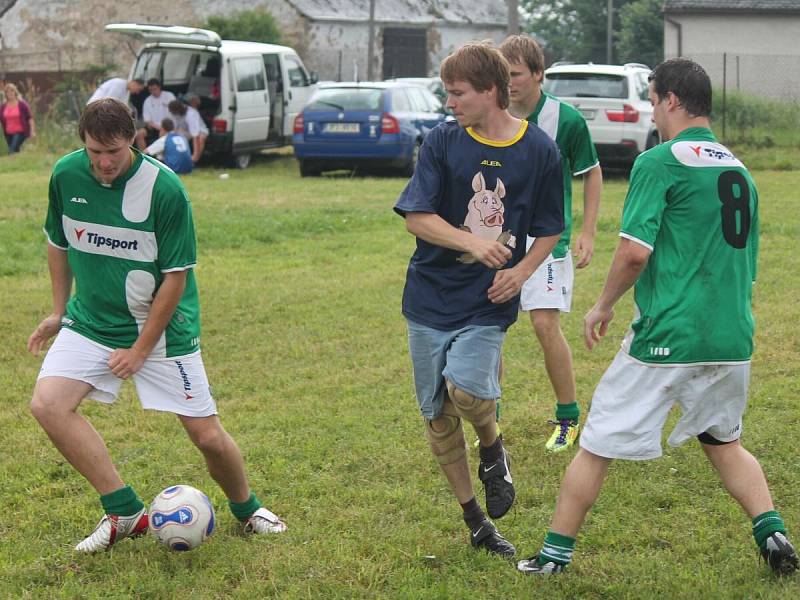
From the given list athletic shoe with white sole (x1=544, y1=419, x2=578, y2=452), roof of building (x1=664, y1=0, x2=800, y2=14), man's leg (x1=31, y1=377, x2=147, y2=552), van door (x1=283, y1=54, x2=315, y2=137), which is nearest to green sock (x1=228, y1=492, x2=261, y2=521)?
man's leg (x1=31, y1=377, x2=147, y2=552)

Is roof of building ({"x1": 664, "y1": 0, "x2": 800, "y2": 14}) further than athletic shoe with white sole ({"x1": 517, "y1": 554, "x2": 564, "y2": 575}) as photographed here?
→ Yes

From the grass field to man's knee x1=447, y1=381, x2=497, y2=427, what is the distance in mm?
579

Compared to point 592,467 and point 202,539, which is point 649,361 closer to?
point 592,467

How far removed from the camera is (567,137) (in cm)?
616

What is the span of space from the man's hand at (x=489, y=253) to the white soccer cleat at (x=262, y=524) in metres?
1.56

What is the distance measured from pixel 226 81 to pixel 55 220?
16471 millimetres

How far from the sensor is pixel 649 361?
4117mm

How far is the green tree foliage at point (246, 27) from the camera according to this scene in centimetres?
4003

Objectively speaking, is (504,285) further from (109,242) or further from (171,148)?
(171,148)

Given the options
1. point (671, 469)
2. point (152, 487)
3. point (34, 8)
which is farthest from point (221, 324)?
point (34, 8)

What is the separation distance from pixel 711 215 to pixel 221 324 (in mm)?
5918

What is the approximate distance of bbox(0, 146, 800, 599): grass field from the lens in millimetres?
4465

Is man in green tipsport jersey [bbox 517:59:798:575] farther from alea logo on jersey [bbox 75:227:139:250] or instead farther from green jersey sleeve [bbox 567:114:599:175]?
green jersey sleeve [bbox 567:114:599:175]

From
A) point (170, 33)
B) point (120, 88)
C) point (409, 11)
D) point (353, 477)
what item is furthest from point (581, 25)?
point (353, 477)
